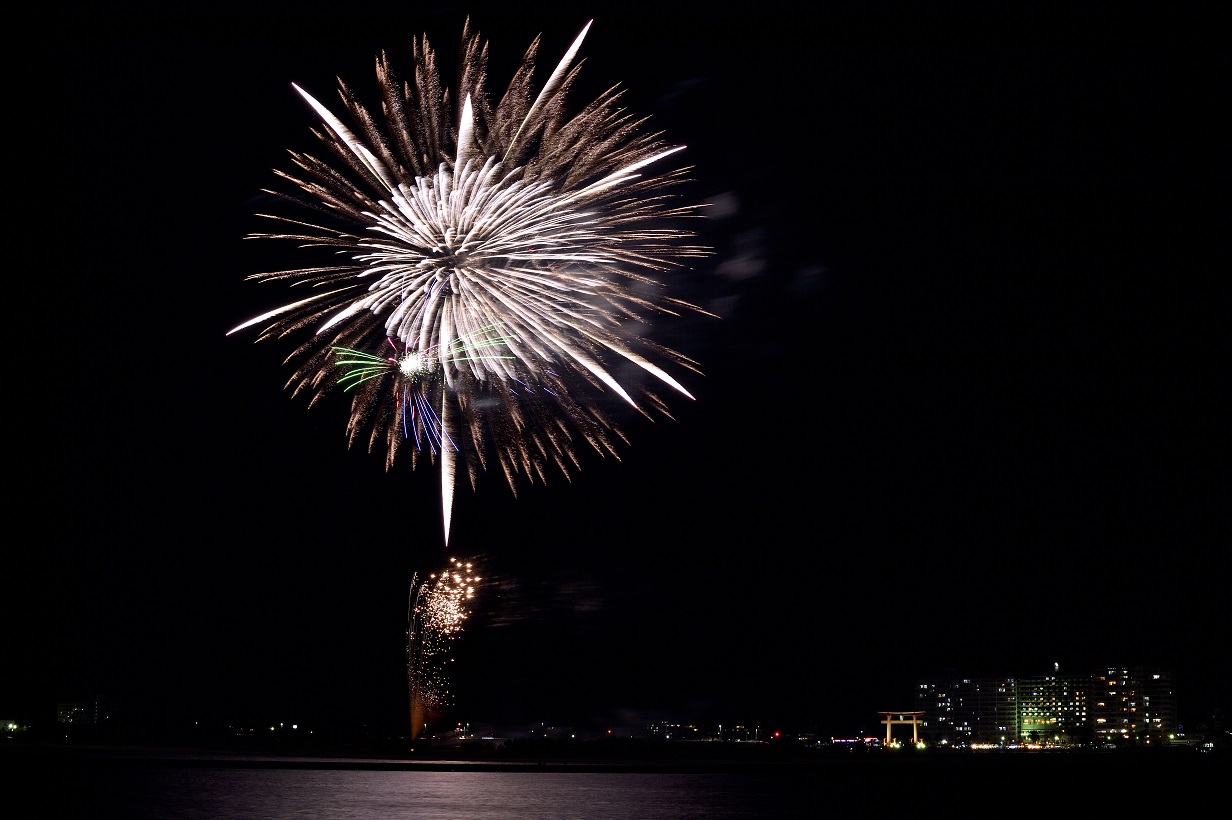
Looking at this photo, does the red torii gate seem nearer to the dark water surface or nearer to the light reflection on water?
the dark water surface

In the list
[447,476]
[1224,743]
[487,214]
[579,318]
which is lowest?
[1224,743]

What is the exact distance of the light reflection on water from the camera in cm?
1842

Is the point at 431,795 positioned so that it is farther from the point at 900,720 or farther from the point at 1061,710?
the point at 1061,710

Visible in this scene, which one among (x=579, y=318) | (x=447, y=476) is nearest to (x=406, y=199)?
(x=579, y=318)

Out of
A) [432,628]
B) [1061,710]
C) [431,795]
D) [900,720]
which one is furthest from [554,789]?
[1061,710]

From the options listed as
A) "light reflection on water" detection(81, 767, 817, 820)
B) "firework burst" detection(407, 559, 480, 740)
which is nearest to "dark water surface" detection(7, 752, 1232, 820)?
"light reflection on water" detection(81, 767, 817, 820)

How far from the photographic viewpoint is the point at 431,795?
76.1 ft

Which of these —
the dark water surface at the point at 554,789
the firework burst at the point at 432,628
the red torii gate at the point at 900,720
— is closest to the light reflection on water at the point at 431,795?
the dark water surface at the point at 554,789

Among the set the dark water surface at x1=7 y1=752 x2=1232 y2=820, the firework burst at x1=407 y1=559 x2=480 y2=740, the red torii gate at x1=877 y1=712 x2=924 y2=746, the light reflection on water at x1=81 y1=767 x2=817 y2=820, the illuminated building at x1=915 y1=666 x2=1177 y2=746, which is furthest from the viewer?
the illuminated building at x1=915 y1=666 x2=1177 y2=746

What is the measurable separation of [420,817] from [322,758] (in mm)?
21879

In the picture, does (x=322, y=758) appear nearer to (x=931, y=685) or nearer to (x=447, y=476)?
(x=447, y=476)

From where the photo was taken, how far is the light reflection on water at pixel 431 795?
18422 mm

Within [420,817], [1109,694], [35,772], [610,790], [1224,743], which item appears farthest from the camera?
[1109,694]

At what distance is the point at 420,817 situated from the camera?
58.4 ft
